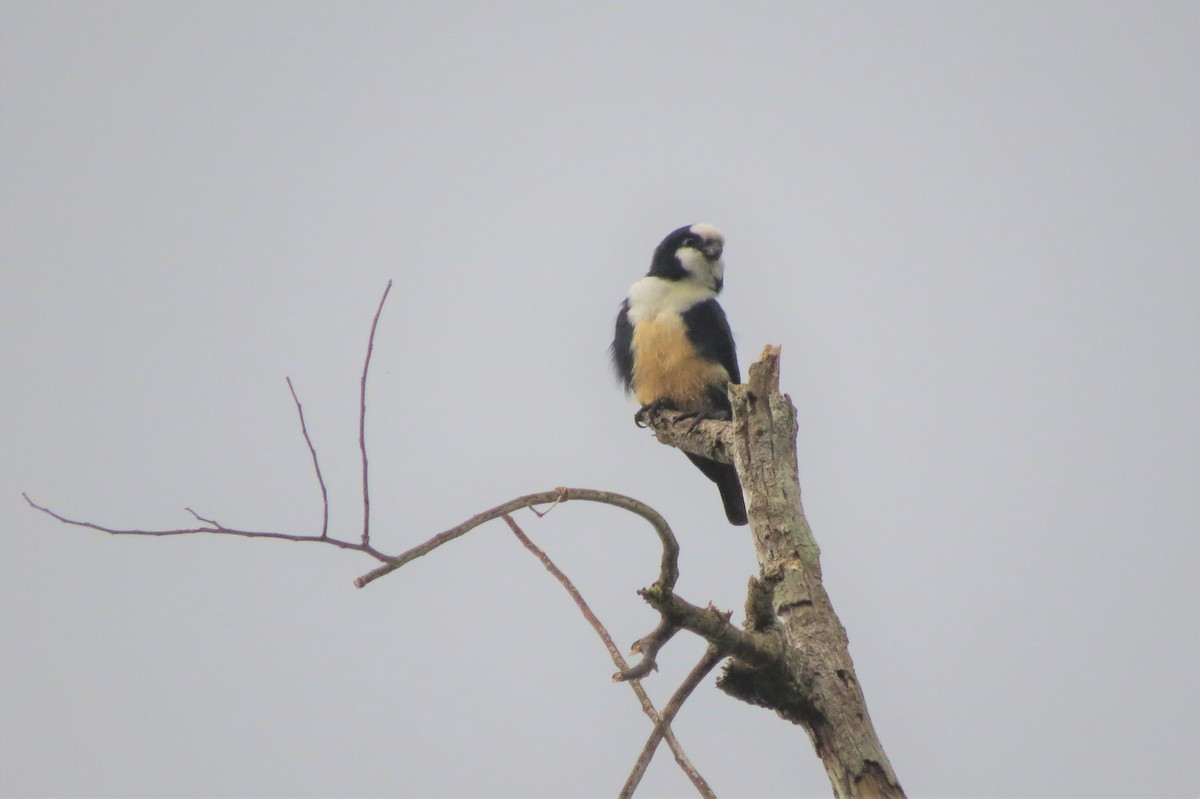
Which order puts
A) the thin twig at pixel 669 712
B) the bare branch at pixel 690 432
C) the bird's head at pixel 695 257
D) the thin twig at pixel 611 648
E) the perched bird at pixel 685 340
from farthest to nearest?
the bird's head at pixel 695 257, the perched bird at pixel 685 340, the bare branch at pixel 690 432, the thin twig at pixel 611 648, the thin twig at pixel 669 712

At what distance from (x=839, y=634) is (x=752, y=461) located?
28.6 inches

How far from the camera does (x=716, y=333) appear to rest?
611 cm

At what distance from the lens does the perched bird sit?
5906 millimetres

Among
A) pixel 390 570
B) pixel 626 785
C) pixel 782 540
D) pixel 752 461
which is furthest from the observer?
pixel 752 461

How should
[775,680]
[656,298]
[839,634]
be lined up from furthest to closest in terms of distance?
1. [656,298]
2. [839,634]
3. [775,680]

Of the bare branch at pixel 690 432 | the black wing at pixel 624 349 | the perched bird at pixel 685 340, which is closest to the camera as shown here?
the bare branch at pixel 690 432

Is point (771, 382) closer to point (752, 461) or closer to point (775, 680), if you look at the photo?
point (752, 461)

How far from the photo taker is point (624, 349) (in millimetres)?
6281

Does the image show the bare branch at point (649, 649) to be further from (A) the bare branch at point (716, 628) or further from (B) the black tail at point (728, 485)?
(B) the black tail at point (728, 485)

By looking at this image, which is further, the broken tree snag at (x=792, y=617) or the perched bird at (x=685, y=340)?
the perched bird at (x=685, y=340)

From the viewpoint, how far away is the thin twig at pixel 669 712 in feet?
7.50

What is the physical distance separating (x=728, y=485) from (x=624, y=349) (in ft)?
3.31

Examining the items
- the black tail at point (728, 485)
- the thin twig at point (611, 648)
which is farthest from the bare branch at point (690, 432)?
the thin twig at point (611, 648)

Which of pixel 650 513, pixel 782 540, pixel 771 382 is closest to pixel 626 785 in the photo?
pixel 650 513
